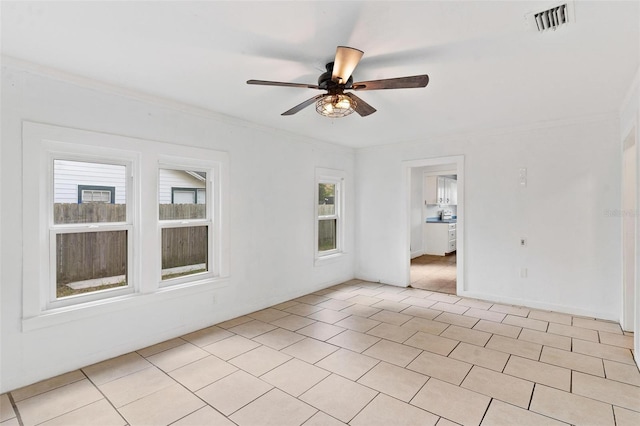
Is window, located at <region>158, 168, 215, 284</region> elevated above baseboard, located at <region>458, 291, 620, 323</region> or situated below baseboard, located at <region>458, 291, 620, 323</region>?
above

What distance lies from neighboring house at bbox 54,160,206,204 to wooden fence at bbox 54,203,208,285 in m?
0.07

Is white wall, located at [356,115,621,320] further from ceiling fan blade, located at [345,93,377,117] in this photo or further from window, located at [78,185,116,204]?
window, located at [78,185,116,204]

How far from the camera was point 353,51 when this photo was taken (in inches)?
79.2

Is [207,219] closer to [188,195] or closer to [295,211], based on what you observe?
[188,195]

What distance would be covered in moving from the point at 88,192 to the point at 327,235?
12.0 feet

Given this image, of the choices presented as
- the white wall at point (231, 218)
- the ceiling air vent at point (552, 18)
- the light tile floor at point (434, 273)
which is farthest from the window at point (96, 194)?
the light tile floor at point (434, 273)

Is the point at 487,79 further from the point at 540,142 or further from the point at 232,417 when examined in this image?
the point at 232,417

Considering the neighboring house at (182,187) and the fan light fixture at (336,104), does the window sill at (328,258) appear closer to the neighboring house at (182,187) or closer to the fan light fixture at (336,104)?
the neighboring house at (182,187)

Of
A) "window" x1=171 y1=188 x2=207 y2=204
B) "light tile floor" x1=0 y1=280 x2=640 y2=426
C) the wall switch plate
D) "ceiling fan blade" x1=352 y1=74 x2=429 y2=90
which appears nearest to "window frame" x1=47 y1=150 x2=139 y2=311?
"window" x1=171 y1=188 x2=207 y2=204

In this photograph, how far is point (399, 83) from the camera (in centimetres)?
226

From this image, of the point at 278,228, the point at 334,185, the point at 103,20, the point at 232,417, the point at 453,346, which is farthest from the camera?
the point at 334,185

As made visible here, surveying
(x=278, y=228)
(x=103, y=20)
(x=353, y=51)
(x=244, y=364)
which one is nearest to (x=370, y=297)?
(x=278, y=228)

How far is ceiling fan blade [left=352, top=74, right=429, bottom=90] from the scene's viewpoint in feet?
7.08

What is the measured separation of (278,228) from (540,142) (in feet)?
12.3
